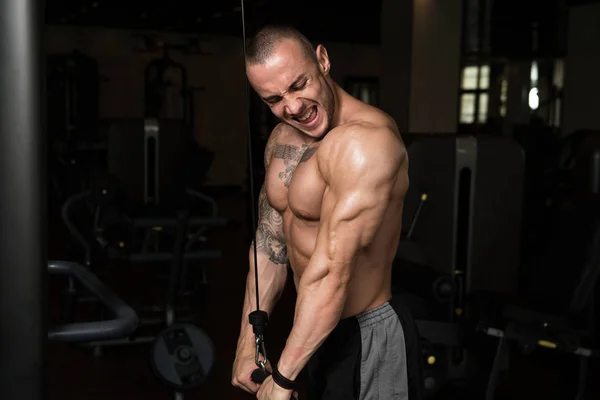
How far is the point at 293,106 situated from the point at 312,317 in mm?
359

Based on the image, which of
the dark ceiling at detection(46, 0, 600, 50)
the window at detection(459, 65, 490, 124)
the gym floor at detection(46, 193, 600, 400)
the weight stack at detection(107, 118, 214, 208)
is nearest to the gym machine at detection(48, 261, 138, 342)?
the gym floor at detection(46, 193, 600, 400)

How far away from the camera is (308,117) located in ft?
4.33

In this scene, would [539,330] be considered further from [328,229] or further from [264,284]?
[328,229]

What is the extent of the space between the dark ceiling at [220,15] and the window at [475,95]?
3.71 ft

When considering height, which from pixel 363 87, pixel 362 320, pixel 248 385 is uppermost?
pixel 363 87

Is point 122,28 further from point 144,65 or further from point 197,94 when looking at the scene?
point 197,94

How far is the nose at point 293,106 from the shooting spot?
128cm

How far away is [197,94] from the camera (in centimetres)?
894

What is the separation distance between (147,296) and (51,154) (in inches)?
127

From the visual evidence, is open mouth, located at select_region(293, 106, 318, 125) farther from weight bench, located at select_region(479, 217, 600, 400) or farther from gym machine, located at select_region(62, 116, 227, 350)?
gym machine, located at select_region(62, 116, 227, 350)

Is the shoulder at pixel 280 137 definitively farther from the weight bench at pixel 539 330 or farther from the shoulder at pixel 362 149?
the weight bench at pixel 539 330

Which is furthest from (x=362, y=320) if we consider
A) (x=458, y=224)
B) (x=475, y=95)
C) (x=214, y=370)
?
(x=475, y=95)

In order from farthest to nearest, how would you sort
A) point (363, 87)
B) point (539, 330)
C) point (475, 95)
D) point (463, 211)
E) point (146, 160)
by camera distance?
point (363, 87), point (475, 95), point (146, 160), point (463, 211), point (539, 330)

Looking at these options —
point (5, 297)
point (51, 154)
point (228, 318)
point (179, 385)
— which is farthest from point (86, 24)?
point (5, 297)
